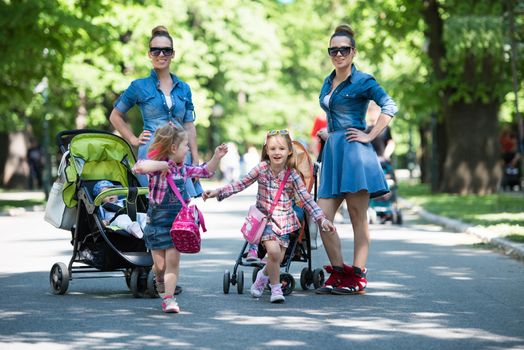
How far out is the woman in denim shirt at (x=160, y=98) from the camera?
10141mm

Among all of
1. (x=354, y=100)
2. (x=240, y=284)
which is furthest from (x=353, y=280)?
(x=354, y=100)

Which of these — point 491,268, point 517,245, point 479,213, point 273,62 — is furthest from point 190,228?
point 273,62

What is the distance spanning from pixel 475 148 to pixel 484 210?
831 centimetres

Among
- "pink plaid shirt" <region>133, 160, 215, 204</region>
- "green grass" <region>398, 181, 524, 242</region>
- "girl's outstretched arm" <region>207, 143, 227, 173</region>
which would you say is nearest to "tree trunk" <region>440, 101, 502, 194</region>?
"green grass" <region>398, 181, 524, 242</region>

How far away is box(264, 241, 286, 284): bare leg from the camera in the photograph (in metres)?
9.37

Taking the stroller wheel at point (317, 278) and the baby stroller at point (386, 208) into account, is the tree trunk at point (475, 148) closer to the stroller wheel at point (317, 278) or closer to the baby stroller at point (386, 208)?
the baby stroller at point (386, 208)

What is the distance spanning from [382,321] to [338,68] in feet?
8.35

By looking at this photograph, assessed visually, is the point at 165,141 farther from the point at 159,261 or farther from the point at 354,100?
the point at 354,100

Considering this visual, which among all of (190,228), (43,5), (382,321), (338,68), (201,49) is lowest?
(382,321)

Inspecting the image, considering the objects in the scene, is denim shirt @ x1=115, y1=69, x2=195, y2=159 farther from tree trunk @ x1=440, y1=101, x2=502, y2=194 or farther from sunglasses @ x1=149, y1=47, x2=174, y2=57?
tree trunk @ x1=440, y1=101, x2=502, y2=194

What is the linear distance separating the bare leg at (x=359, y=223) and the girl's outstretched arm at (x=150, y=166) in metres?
1.90

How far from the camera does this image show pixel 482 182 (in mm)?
30188

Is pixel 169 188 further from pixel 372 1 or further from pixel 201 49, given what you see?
pixel 201 49

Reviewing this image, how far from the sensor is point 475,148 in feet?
98.9
